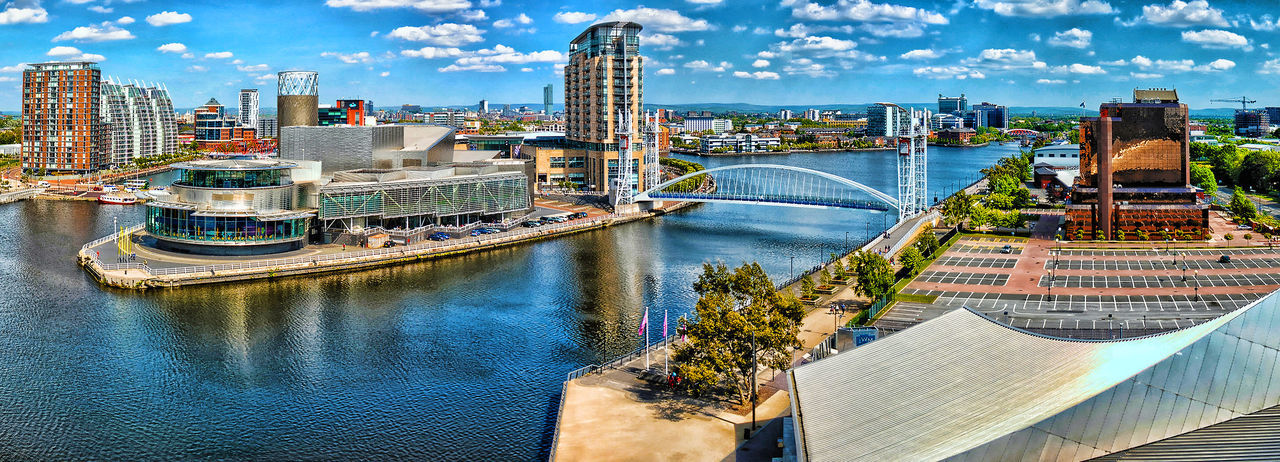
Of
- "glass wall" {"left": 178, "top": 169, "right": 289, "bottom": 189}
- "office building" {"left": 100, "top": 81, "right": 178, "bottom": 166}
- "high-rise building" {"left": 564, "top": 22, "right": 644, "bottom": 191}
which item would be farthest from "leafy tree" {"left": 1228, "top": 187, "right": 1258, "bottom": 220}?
"office building" {"left": 100, "top": 81, "right": 178, "bottom": 166}

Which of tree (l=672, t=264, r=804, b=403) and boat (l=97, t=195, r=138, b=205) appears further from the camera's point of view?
boat (l=97, t=195, r=138, b=205)

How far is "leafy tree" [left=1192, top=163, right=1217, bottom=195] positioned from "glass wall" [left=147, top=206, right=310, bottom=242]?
82.8m

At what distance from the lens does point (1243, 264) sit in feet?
181

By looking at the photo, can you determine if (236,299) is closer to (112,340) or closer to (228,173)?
(112,340)

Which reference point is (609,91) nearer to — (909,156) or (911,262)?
(909,156)

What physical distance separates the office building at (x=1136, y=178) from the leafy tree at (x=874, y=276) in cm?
2713

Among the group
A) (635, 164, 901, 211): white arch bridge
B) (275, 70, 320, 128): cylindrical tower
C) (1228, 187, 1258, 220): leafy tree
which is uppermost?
(275, 70, 320, 128): cylindrical tower

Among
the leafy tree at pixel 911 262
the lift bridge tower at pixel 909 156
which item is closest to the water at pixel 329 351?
the leafy tree at pixel 911 262

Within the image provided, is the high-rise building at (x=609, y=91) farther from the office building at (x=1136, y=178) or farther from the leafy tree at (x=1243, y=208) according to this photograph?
the leafy tree at (x=1243, y=208)

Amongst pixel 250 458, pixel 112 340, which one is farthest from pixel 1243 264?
pixel 112 340

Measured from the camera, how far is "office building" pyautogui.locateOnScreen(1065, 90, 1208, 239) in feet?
210

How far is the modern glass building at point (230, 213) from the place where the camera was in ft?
188

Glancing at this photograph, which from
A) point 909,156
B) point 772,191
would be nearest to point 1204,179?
point 909,156

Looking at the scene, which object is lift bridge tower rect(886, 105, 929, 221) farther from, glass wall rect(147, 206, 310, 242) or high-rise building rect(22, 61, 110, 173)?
high-rise building rect(22, 61, 110, 173)
